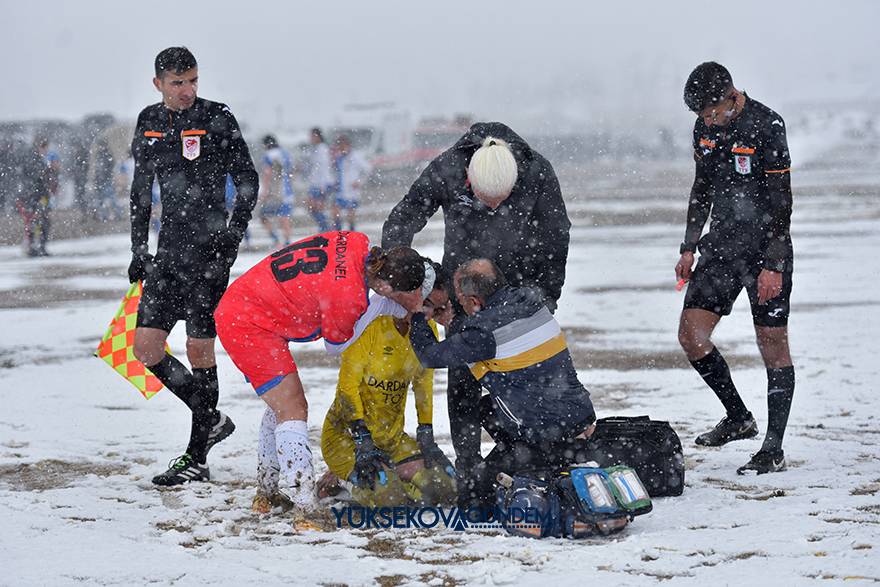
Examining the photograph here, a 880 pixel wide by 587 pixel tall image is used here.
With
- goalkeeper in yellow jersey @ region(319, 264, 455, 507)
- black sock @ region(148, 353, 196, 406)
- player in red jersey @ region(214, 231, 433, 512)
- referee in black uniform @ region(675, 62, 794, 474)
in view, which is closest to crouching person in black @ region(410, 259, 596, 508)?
goalkeeper in yellow jersey @ region(319, 264, 455, 507)

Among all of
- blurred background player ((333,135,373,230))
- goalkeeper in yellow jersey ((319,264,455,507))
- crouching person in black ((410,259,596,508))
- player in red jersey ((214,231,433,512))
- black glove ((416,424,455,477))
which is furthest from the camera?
blurred background player ((333,135,373,230))

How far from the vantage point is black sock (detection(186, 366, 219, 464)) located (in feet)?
19.1

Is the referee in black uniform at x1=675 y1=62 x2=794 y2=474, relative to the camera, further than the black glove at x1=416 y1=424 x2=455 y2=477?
Yes

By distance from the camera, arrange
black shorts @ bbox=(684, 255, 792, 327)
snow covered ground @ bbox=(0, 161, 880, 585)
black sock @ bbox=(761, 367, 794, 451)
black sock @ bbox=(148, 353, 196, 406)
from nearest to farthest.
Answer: snow covered ground @ bbox=(0, 161, 880, 585) < black sock @ bbox=(761, 367, 794, 451) < black shorts @ bbox=(684, 255, 792, 327) < black sock @ bbox=(148, 353, 196, 406)

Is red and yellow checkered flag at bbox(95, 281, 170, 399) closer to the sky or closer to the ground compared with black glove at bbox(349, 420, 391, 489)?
closer to the sky

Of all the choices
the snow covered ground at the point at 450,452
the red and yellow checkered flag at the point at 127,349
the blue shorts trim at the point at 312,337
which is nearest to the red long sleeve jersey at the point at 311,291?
the blue shorts trim at the point at 312,337

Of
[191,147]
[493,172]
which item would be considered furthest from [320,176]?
[493,172]

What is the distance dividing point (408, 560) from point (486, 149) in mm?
1831

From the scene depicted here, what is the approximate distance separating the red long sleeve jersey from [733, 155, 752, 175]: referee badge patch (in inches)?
79.7

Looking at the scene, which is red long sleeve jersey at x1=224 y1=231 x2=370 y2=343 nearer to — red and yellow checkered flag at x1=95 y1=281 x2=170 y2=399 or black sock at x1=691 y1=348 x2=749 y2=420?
red and yellow checkered flag at x1=95 y1=281 x2=170 y2=399

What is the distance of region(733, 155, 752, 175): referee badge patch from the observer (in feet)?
19.0

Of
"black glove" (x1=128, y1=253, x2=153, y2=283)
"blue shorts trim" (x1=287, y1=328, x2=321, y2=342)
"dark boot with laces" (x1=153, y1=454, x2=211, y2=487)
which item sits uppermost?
"black glove" (x1=128, y1=253, x2=153, y2=283)

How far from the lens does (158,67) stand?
5.78 meters

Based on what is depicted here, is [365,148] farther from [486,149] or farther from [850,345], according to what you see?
[486,149]
